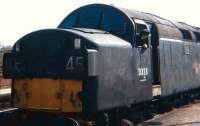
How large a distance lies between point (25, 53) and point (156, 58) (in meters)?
4.16

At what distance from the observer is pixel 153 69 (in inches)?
474

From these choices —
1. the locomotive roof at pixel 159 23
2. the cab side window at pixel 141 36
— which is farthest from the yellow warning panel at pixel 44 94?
the locomotive roof at pixel 159 23

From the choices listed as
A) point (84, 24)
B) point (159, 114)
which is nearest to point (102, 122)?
point (84, 24)

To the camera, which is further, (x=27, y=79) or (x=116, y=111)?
(x=116, y=111)

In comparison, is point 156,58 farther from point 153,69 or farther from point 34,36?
point 34,36

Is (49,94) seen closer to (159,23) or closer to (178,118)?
(178,118)

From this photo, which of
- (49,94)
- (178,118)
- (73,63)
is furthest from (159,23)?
(49,94)

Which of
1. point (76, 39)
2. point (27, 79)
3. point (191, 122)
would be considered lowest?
point (191, 122)

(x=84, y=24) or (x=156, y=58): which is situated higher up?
(x=84, y=24)

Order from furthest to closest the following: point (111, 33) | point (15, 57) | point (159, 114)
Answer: point (159, 114), point (111, 33), point (15, 57)

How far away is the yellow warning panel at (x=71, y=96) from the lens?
8.51 meters

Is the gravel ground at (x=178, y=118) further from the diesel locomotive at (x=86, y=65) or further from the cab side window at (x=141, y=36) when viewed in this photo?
the cab side window at (x=141, y=36)

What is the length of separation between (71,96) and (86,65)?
706mm

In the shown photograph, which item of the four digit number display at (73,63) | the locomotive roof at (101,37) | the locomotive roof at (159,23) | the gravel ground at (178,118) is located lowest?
the gravel ground at (178,118)
